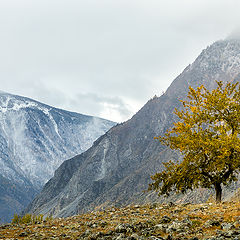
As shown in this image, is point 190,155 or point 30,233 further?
point 190,155

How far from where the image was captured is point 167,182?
82.8 ft

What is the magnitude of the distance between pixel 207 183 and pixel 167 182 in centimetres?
341

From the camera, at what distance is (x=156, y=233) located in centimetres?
1434

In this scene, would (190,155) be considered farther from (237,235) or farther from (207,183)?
(237,235)

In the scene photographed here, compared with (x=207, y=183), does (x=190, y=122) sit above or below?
above

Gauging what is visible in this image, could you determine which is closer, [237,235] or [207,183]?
[237,235]

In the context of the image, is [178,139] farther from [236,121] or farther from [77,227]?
[77,227]

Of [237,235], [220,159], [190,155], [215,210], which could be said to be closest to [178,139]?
[190,155]

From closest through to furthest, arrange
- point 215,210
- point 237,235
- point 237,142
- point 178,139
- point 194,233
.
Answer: point 237,235 < point 194,233 < point 215,210 < point 237,142 < point 178,139

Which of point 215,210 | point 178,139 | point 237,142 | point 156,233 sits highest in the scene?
point 178,139

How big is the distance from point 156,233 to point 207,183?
12.6 metres

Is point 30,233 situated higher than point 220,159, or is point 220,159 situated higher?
point 30,233

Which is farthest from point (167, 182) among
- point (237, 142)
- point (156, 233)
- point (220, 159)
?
point (156, 233)

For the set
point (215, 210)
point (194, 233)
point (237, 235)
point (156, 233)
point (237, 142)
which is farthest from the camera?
point (237, 142)
